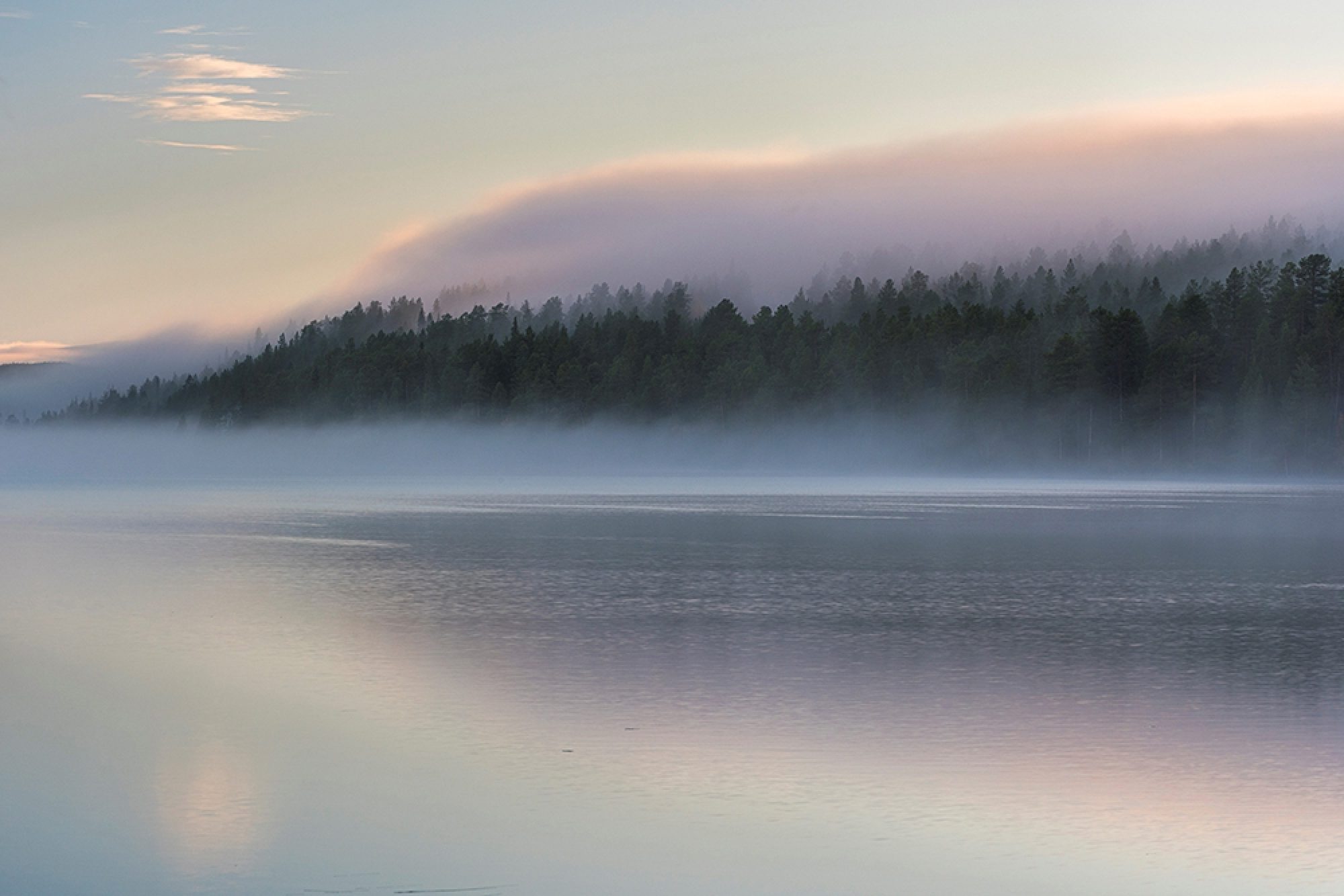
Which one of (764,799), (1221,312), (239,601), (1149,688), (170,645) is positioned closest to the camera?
(764,799)

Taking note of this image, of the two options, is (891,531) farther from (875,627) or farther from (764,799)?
(764,799)

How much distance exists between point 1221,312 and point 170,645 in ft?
560

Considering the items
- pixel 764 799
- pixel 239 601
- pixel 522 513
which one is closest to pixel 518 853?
pixel 764 799

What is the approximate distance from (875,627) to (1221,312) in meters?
165

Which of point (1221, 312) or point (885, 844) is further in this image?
point (1221, 312)

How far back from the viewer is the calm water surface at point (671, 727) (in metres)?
10.8

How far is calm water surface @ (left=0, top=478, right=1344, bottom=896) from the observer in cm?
1076

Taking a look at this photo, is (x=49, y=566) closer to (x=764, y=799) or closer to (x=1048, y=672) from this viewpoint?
(x=1048, y=672)

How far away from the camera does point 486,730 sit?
15445 millimetres

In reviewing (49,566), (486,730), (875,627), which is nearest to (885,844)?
(486,730)

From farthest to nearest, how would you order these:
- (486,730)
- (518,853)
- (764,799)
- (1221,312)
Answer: (1221,312) → (486,730) → (764,799) → (518,853)

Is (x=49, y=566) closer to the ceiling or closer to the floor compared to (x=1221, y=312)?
closer to the floor

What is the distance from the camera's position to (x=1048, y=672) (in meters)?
19.2

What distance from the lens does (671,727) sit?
1551 centimetres
